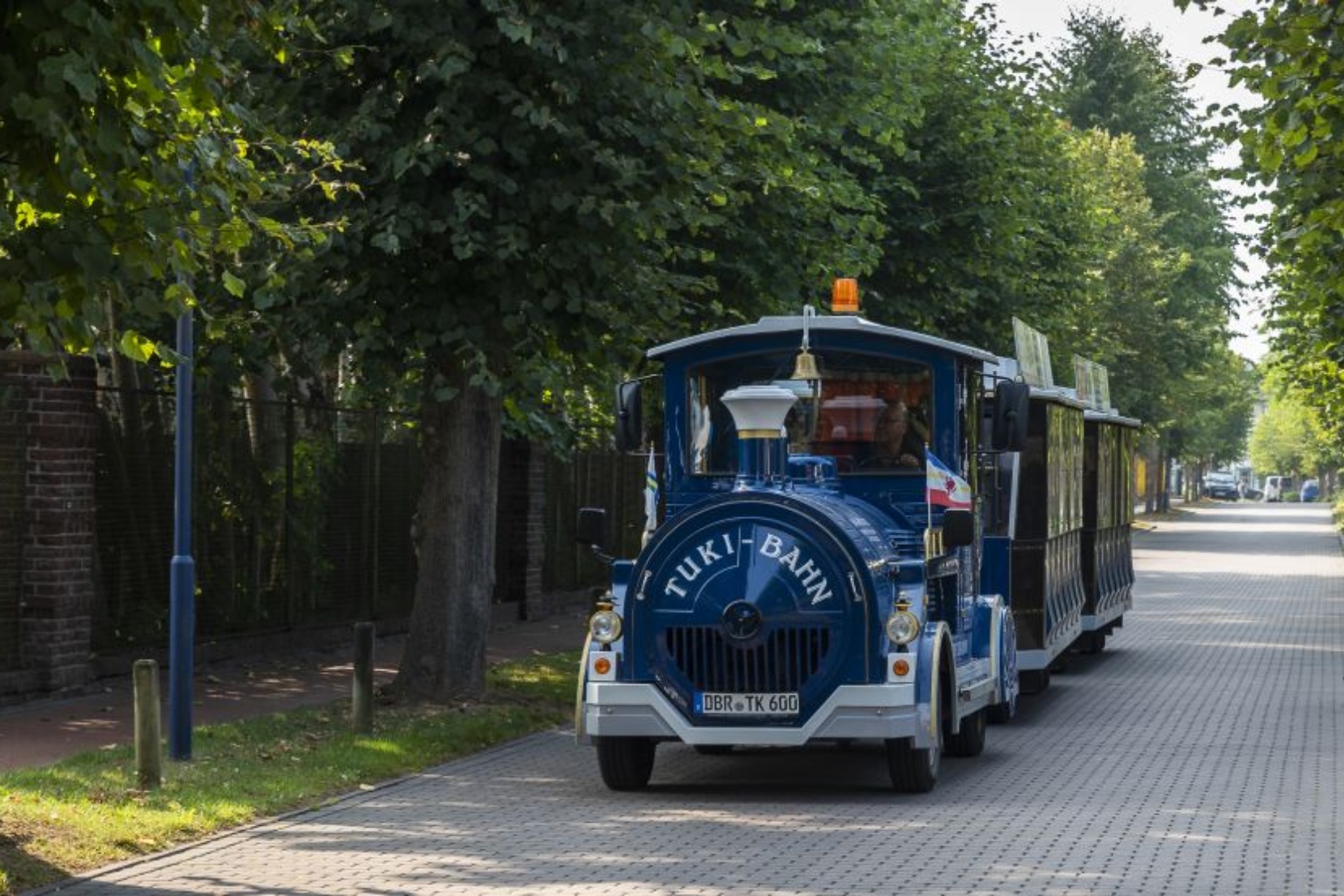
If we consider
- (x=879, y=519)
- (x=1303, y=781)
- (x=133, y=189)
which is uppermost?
(x=133, y=189)

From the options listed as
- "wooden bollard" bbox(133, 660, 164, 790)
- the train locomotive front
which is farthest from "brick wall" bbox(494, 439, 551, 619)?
"wooden bollard" bbox(133, 660, 164, 790)

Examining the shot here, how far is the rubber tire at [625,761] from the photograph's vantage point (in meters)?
14.3

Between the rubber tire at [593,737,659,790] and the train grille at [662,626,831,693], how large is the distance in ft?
2.09

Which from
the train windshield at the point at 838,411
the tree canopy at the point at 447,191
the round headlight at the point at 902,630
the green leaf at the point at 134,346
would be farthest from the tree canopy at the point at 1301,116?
the green leaf at the point at 134,346

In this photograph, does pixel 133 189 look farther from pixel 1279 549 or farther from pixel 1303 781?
pixel 1279 549

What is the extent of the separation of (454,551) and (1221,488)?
5770 inches

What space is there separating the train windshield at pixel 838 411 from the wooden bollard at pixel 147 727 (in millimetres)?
4043

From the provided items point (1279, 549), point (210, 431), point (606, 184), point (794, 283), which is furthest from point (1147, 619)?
point (1279, 549)

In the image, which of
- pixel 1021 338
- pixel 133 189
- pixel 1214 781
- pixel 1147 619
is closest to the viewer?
pixel 133 189

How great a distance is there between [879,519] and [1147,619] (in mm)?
19016

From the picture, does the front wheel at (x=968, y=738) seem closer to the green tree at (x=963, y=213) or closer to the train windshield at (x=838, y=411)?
the train windshield at (x=838, y=411)

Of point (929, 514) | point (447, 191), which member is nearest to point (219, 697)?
point (447, 191)

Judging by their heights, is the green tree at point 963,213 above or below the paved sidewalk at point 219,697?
above

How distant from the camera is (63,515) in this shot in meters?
18.4
